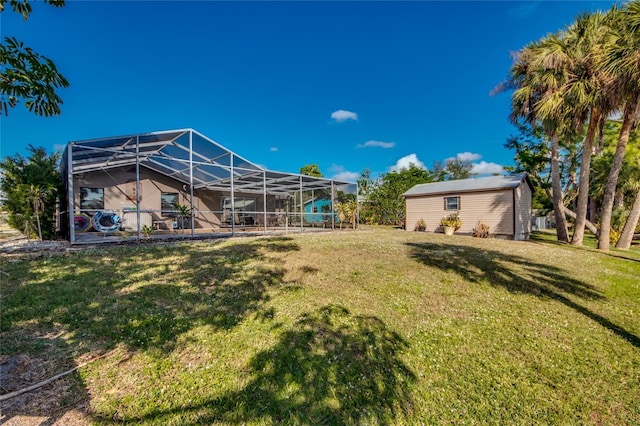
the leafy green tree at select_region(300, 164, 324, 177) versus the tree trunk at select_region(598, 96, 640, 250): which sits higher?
the leafy green tree at select_region(300, 164, 324, 177)

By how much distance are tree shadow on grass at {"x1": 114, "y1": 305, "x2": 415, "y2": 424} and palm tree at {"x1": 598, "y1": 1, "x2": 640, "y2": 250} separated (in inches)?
459

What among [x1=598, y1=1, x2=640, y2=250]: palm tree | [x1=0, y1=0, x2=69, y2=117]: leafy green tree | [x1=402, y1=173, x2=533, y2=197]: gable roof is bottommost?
[x1=0, y1=0, x2=69, y2=117]: leafy green tree

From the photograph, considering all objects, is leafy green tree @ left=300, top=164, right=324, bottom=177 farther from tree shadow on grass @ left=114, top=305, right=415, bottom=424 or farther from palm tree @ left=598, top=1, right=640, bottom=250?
tree shadow on grass @ left=114, top=305, right=415, bottom=424

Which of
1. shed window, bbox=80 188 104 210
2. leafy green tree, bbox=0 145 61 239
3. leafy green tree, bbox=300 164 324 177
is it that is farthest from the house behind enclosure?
leafy green tree, bbox=300 164 324 177

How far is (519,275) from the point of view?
18.6 feet

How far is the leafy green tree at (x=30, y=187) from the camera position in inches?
343

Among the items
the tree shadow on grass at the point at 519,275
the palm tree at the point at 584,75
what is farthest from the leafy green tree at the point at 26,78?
the palm tree at the point at 584,75

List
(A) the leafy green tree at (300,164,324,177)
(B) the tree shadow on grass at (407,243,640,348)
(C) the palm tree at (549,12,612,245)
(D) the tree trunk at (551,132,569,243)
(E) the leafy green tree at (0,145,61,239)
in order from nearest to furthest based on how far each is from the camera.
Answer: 1. (B) the tree shadow on grass at (407,243,640,348)
2. (E) the leafy green tree at (0,145,61,239)
3. (C) the palm tree at (549,12,612,245)
4. (D) the tree trunk at (551,132,569,243)
5. (A) the leafy green tree at (300,164,324,177)

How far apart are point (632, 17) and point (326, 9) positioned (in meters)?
10.1

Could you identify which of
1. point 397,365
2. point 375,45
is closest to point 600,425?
point 397,365

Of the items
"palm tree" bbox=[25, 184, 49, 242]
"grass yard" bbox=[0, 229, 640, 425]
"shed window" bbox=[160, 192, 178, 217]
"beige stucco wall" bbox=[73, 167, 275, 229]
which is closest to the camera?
"grass yard" bbox=[0, 229, 640, 425]

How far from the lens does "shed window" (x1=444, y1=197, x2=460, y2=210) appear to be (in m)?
15.0

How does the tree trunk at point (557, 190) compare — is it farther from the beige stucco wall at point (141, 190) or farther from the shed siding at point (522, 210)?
the beige stucco wall at point (141, 190)

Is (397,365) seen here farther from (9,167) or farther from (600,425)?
(9,167)
